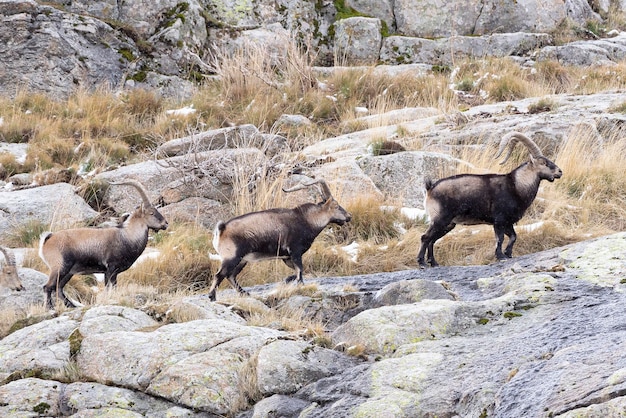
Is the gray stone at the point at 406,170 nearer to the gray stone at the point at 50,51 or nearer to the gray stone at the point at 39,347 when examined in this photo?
the gray stone at the point at 39,347

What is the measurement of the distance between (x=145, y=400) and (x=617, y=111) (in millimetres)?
10454

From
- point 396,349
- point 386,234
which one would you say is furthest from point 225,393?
point 386,234

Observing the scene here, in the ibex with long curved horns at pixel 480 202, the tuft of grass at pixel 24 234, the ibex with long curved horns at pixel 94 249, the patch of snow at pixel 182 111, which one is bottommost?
the tuft of grass at pixel 24 234

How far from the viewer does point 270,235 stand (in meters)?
8.38

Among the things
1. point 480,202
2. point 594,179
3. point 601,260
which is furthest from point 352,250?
point 601,260

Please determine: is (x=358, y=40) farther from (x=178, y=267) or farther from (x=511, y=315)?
(x=511, y=315)

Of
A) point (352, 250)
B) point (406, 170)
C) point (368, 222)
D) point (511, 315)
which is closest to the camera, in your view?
point (511, 315)

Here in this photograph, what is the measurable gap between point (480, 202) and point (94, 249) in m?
4.06

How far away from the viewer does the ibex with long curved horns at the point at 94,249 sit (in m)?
8.45

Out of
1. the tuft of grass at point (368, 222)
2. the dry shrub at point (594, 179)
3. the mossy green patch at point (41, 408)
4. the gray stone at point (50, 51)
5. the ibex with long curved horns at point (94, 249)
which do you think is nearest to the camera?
the mossy green patch at point (41, 408)

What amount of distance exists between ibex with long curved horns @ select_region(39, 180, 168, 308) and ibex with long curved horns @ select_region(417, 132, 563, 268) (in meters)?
3.04

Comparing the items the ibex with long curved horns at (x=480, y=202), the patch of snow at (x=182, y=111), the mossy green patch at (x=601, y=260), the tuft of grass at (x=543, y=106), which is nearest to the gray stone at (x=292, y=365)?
the mossy green patch at (x=601, y=260)

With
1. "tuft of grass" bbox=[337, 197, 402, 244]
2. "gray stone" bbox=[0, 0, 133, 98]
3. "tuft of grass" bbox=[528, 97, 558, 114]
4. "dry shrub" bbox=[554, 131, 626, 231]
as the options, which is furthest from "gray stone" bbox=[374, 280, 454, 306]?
"gray stone" bbox=[0, 0, 133, 98]

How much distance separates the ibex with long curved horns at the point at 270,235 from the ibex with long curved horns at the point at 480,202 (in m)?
1.01
